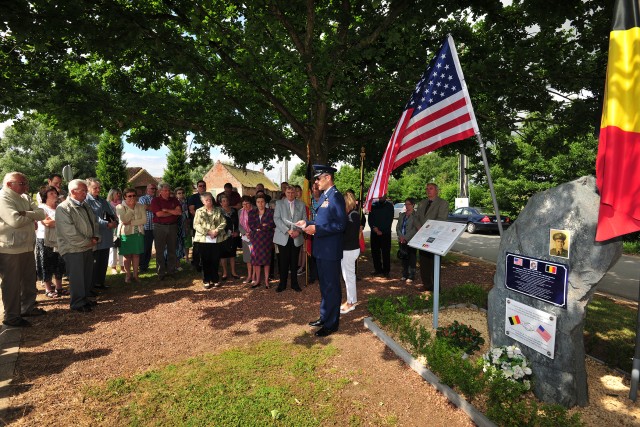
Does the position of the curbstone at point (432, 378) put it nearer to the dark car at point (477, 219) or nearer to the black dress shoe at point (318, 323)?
the black dress shoe at point (318, 323)

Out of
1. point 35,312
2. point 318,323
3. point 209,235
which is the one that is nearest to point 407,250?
point 318,323

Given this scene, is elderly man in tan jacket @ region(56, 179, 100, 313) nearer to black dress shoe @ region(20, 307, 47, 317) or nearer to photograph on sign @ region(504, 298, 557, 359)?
black dress shoe @ region(20, 307, 47, 317)

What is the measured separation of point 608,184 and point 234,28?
746cm

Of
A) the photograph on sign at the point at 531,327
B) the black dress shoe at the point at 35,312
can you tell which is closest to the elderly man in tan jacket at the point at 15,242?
the black dress shoe at the point at 35,312

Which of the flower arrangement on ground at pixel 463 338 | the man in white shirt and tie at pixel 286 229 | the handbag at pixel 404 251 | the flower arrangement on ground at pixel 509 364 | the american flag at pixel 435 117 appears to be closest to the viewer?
the flower arrangement on ground at pixel 509 364

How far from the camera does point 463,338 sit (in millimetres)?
4445

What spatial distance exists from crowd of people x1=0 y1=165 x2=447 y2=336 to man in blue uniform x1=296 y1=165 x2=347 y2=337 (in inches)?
0.6

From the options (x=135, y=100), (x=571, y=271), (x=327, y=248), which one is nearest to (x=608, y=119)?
(x=571, y=271)

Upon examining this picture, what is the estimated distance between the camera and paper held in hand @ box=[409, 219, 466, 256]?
15.1ft

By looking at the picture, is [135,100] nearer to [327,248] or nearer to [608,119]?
[327,248]

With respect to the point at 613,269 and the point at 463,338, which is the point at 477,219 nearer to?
the point at 613,269

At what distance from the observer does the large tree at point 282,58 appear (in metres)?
6.03

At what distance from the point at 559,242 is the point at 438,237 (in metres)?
1.79

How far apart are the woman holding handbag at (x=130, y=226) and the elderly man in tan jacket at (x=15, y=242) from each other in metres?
2.04
